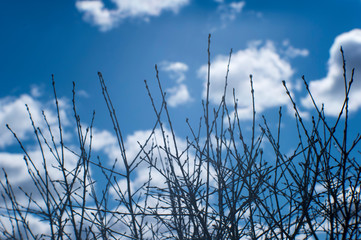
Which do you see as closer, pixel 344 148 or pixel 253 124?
pixel 344 148

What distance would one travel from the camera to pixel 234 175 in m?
2.52

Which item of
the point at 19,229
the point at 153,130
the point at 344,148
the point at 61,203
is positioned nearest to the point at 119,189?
the point at 61,203

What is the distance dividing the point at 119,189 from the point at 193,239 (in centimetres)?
143

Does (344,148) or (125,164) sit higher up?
(125,164)

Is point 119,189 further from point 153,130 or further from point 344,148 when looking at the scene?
point 344,148

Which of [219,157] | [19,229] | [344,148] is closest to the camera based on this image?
[344,148]

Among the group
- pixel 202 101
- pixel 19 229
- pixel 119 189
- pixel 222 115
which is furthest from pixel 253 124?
pixel 19 229

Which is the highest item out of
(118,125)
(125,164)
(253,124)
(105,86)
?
(105,86)

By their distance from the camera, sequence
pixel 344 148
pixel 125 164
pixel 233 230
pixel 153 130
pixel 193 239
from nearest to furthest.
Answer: pixel 344 148 → pixel 233 230 → pixel 193 239 → pixel 125 164 → pixel 153 130

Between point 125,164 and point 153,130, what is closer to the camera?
point 125,164

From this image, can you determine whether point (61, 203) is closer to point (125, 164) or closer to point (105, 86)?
point (125, 164)

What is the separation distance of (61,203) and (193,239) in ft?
4.91

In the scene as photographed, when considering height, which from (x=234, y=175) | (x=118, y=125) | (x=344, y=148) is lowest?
(x=344, y=148)

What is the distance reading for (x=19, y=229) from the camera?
354 centimetres
